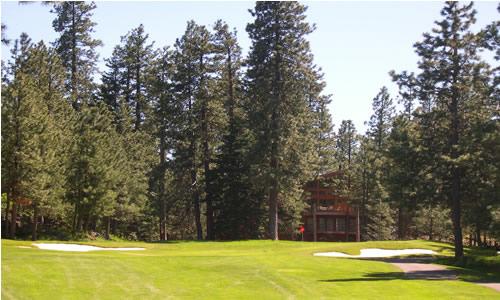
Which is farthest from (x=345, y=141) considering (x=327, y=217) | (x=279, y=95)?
(x=279, y=95)

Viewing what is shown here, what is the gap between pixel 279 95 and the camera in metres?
45.3

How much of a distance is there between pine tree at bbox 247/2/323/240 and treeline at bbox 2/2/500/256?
0.40 feet

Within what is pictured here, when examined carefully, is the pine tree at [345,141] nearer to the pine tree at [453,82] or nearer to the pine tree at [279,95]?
the pine tree at [279,95]

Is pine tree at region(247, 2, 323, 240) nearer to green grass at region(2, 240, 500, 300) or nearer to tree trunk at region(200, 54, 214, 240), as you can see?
tree trunk at region(200, 54, 214, 240)

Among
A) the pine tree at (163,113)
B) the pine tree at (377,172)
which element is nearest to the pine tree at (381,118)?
the pine tree at (377,172)

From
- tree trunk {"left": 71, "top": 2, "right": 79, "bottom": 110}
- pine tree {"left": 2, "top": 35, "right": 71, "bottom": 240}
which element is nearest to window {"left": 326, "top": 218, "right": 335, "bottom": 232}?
tree trunk {"left": 71, "top": 2, "right": 79, "bottom": 110}

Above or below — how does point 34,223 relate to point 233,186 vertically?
below

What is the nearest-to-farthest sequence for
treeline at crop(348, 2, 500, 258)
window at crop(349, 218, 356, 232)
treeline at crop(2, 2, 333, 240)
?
treeline at crop(348, 2, 500, 258) < treeline at crop(2, 2, 333, 240) < window at crop(349, 218, 356, 232)

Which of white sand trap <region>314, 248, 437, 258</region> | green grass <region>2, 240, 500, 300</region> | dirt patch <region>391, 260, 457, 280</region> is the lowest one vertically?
white sand trap <region>314, 248, 437, 258</region>

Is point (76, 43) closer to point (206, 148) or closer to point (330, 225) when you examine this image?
point (206, 148)

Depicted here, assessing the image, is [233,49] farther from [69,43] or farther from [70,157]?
[70,157]

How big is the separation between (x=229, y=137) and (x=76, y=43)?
19614 mm

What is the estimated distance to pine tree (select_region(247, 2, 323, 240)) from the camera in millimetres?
44844

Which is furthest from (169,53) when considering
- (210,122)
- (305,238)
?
(305,238)
